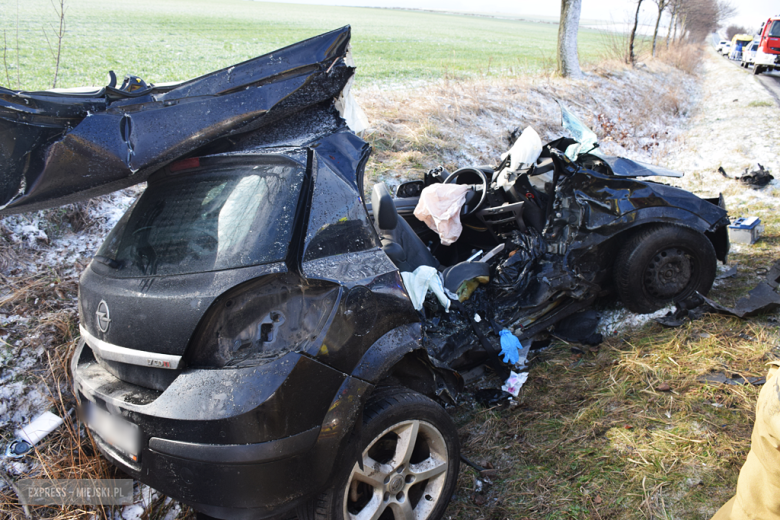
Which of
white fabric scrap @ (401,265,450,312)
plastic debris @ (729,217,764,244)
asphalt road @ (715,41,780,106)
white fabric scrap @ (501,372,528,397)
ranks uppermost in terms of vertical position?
asphalt road @ (715,41,780,106)

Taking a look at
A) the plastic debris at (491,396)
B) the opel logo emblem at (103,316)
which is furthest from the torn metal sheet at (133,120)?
the plastic debris at (491,396)

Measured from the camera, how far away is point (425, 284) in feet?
9.93

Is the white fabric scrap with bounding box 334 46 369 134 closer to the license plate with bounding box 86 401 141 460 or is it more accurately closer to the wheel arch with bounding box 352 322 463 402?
the wheel arch with bounding box 352 322 463 402

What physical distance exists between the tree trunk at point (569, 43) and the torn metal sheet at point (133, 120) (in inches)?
562

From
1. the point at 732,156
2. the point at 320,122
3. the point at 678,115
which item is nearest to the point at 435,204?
the point at 320,122

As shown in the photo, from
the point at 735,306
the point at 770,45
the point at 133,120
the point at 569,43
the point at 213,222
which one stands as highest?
the point at 770,45

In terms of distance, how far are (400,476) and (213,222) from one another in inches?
55.5

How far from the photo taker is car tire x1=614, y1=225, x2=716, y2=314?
360 cm

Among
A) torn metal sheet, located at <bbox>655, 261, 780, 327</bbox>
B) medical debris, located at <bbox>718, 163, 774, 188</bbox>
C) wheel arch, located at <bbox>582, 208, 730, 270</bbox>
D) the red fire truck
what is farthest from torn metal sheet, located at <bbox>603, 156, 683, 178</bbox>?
the red fire truck

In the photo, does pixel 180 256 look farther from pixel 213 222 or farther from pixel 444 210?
pixel 444 210

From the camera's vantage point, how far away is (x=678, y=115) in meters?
14.1

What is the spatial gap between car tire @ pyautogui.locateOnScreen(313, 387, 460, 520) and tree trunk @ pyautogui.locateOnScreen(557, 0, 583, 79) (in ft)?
48.2

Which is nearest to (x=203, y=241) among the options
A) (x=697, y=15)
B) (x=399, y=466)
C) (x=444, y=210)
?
(x=399, y=466)

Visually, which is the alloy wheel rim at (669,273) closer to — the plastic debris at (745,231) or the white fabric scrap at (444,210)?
the white fabric scrap at (444,210)
